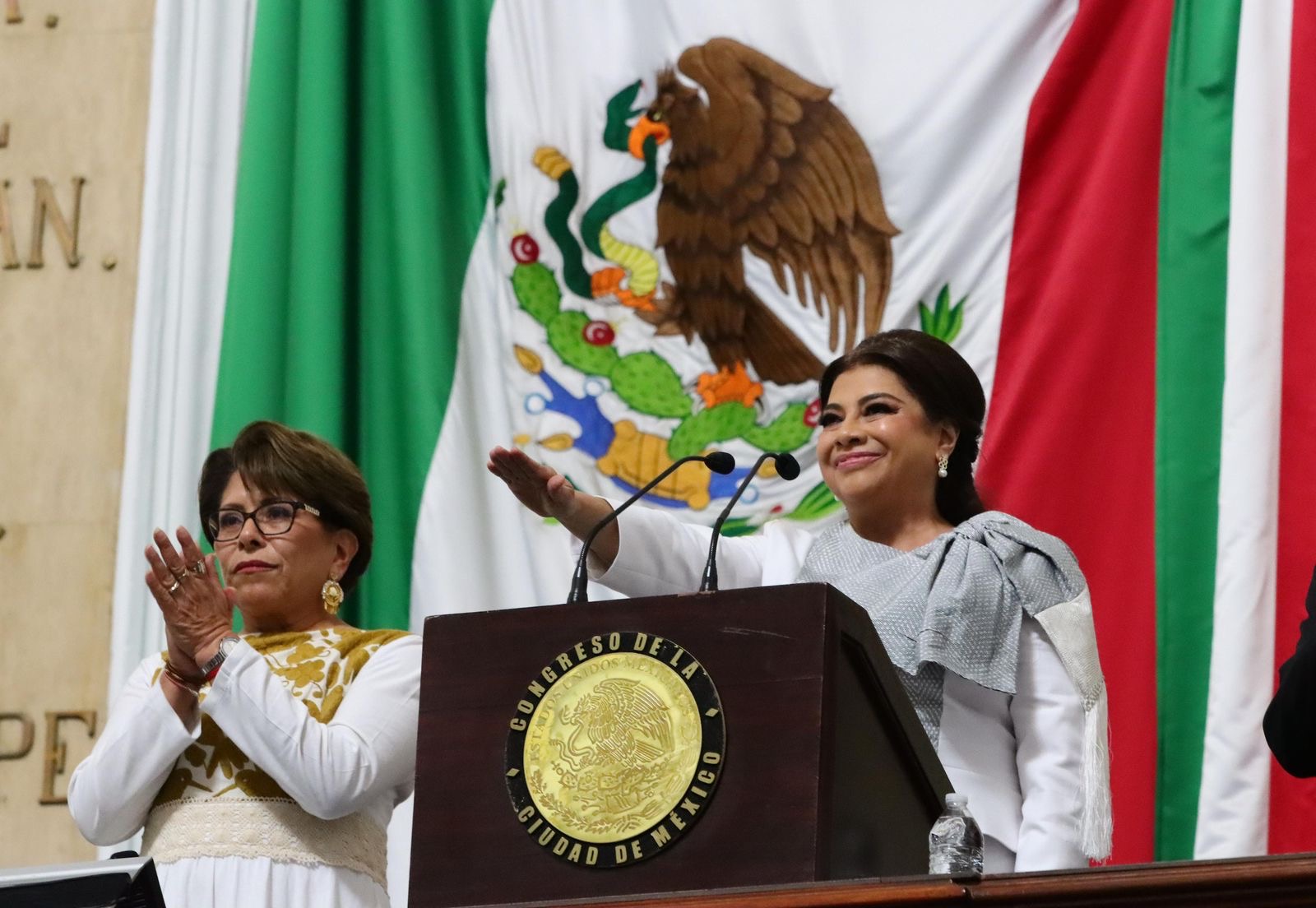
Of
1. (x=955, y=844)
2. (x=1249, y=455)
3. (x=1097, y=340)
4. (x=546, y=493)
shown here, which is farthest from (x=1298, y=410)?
(x=955, y=844)

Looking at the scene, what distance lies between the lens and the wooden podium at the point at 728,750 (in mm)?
1583

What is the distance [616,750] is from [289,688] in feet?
3.09

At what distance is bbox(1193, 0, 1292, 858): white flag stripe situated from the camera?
3.20 metres

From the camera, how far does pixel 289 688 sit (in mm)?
2479

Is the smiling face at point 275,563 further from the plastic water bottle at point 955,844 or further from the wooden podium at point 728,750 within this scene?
the plastic water bottle at point 955,844

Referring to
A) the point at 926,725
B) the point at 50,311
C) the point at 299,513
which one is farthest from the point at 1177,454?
the point at 50,311

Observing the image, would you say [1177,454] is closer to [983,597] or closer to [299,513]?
[983,597]

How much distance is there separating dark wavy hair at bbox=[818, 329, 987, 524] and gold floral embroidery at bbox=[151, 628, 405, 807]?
73cm

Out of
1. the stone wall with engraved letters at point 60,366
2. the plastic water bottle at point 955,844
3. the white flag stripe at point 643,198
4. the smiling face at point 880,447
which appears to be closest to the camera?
the plastic water bottle at point 955,844

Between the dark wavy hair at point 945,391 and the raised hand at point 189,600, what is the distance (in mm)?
857

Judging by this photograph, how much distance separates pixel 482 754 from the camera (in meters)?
1.69

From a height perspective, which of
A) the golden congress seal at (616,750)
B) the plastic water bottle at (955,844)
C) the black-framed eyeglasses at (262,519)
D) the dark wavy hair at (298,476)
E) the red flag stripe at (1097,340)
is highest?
the red flag stripe at (1097,340)

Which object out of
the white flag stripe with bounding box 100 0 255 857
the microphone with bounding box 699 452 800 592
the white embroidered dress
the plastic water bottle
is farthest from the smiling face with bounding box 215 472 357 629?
the plastic water bottle

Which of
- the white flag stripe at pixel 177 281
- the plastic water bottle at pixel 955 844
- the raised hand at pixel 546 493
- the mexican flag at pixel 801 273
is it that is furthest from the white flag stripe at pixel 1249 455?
the white flag stripe at pixel 177 281
